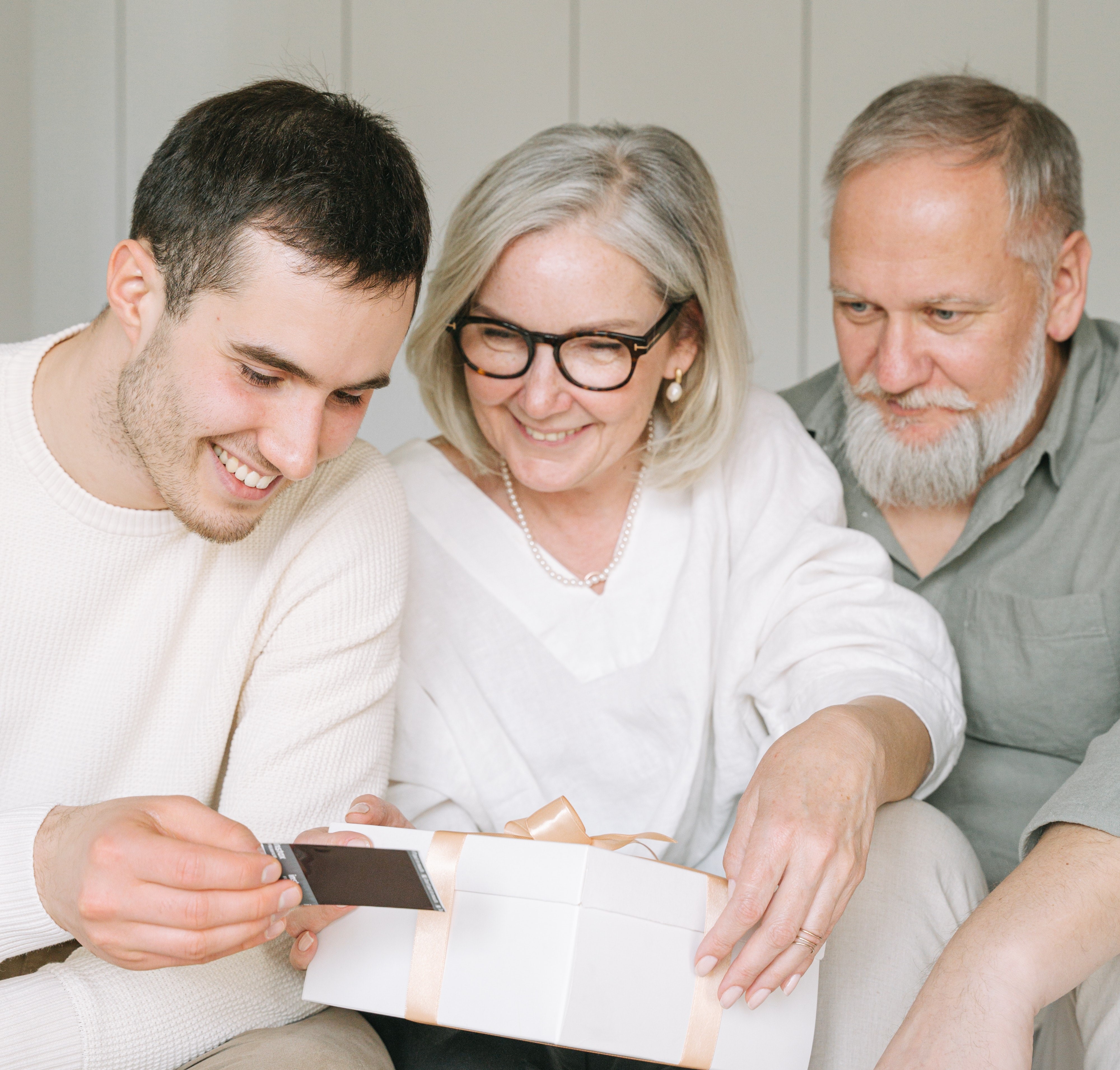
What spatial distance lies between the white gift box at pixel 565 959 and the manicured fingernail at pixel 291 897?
0.29 feet

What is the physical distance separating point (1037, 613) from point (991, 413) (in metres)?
0.32

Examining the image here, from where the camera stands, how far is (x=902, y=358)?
184 cm

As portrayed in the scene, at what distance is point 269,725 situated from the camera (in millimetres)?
1374

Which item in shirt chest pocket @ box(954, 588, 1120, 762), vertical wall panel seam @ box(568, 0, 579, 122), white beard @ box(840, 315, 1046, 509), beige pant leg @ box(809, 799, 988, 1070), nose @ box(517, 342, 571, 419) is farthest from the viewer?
vertical wall panel seam @ box(568, 0, 579, 122)

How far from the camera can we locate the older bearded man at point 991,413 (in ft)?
5.87

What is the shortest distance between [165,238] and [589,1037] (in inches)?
35.3

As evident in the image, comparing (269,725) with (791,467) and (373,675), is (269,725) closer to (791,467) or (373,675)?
(373,675)

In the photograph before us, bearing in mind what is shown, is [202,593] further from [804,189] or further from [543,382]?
[804,189]

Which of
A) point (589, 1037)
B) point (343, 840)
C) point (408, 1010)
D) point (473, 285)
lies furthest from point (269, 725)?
point (473, 285)

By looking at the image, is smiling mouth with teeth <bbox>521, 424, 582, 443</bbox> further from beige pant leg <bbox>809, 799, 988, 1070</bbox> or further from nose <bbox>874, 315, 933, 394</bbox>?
beige pant leg <bbox>809, 799, 988, 1070</bbox>

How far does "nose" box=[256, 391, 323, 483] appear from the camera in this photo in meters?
1.24

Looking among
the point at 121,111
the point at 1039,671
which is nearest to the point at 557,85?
the point at 121,111

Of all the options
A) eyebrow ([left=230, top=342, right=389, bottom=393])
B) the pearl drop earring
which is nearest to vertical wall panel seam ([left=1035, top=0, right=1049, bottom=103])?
the pearl drop earring

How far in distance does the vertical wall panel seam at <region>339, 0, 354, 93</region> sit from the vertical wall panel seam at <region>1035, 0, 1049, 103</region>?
1.79 m
